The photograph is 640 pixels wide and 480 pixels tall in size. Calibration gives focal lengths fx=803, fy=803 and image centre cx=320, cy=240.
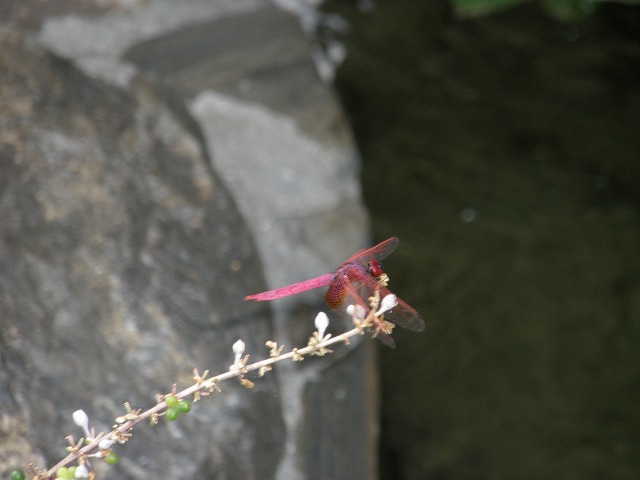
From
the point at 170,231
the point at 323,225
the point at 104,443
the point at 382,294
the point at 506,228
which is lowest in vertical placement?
the point at 506,228

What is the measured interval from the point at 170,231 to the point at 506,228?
5.93ft

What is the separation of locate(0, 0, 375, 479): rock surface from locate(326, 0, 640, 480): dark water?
26.6 inches

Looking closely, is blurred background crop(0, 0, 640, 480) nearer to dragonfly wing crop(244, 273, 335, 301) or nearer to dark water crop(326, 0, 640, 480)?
dark water crop(326, 0, 640, 480)

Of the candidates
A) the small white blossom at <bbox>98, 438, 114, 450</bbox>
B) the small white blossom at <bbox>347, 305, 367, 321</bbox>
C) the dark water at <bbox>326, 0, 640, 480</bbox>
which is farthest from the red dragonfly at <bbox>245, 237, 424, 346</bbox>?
the dark water at <bbox>326, 0, 640, 480</bbox>

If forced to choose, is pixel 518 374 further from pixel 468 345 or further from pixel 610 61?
pixel 610 61

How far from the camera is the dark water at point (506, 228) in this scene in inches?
118

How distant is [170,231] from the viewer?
2172 mm

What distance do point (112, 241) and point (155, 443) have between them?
55 cm

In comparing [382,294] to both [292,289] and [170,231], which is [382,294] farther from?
[170,231]

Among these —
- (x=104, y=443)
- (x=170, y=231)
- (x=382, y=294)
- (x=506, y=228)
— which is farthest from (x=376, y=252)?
(x=506, y=228)

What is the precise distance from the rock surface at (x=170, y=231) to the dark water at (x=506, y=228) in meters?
0.67

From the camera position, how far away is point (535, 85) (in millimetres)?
4043

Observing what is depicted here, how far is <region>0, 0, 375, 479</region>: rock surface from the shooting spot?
1675mm

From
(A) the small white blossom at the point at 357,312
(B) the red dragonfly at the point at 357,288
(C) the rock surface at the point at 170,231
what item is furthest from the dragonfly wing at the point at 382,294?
(C) the rock surface at the point at 170,231
